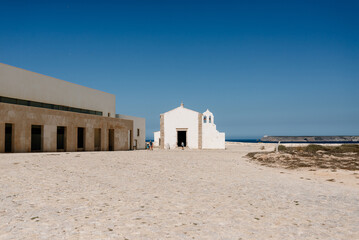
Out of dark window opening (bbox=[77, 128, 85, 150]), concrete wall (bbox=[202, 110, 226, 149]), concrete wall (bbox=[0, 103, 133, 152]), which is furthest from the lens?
concrete wall (bbox=[202, 110, 226, 149])

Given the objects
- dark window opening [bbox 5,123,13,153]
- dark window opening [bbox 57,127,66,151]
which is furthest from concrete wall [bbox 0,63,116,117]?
dark window opening [bbox 57,127,66,151]

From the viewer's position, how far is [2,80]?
87.4ft

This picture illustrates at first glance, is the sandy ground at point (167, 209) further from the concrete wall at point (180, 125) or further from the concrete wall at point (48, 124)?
the concrete wall at point (180, 125)

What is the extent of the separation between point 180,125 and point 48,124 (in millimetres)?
28201

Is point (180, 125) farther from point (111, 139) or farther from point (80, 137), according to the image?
point (80, 137)

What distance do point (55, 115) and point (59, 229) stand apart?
81.6 ft

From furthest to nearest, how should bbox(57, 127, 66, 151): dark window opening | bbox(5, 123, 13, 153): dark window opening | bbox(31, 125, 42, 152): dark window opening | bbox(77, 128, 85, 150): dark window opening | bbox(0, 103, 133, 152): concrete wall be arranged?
bbox(77, 128, 85, 150): dark window opening < bbox(57, 127, 66, 151): dark window opening < bbox(31, 125, 42, 152): dark window opening < bbox(5, 123, 13, 153): dark window opening < bbox(0, 103, 133, 152): concrete wall

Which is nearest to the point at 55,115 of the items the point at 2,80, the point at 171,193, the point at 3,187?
the point at 2,80

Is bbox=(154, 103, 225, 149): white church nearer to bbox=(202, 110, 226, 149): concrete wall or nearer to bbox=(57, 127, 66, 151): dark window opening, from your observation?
bbox=(202, 110, 226, 149): concrete wall

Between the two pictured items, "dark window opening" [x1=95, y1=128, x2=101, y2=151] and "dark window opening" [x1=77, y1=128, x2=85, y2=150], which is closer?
"dark window opening" [x1=77, y1=128, x2=85, y2=150]

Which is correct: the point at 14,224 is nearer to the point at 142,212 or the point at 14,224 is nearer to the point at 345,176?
the point at 142,212

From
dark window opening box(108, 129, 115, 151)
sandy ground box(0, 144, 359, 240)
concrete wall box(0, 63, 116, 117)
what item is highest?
concrete wall box(0, 63, 116, 117)

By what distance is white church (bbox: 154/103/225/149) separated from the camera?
169ft

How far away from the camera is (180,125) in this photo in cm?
5244
